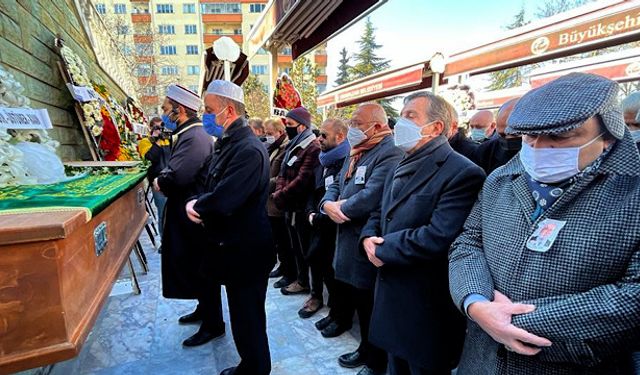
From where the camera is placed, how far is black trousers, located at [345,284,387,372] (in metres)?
2.27

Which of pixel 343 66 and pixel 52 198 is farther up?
pixel 343 66

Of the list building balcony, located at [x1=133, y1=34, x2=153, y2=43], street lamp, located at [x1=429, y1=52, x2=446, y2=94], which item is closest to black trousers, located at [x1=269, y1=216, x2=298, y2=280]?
street lamp, located at [x1=429, y1=52, x2=446, y2=94]

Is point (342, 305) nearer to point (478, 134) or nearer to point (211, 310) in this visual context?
point (211, 310)

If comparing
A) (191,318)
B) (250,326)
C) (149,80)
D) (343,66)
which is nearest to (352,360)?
(250,326)

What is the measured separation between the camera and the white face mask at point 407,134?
176 centimetres

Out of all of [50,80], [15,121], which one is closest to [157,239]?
[50,80]

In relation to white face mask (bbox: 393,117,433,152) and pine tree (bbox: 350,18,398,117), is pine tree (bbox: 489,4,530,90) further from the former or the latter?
white face mask (bbox: 393,117,433,152)

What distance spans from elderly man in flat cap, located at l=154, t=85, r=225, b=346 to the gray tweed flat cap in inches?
84.2

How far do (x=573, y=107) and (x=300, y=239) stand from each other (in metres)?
2.77

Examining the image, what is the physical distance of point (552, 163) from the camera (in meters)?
1.06

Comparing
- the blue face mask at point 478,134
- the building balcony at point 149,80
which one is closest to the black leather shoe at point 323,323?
the blue face mask at point 478,134

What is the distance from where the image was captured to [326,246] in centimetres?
296

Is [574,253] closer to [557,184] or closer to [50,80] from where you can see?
[557,184]

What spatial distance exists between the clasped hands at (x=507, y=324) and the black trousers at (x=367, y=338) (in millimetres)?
1251
